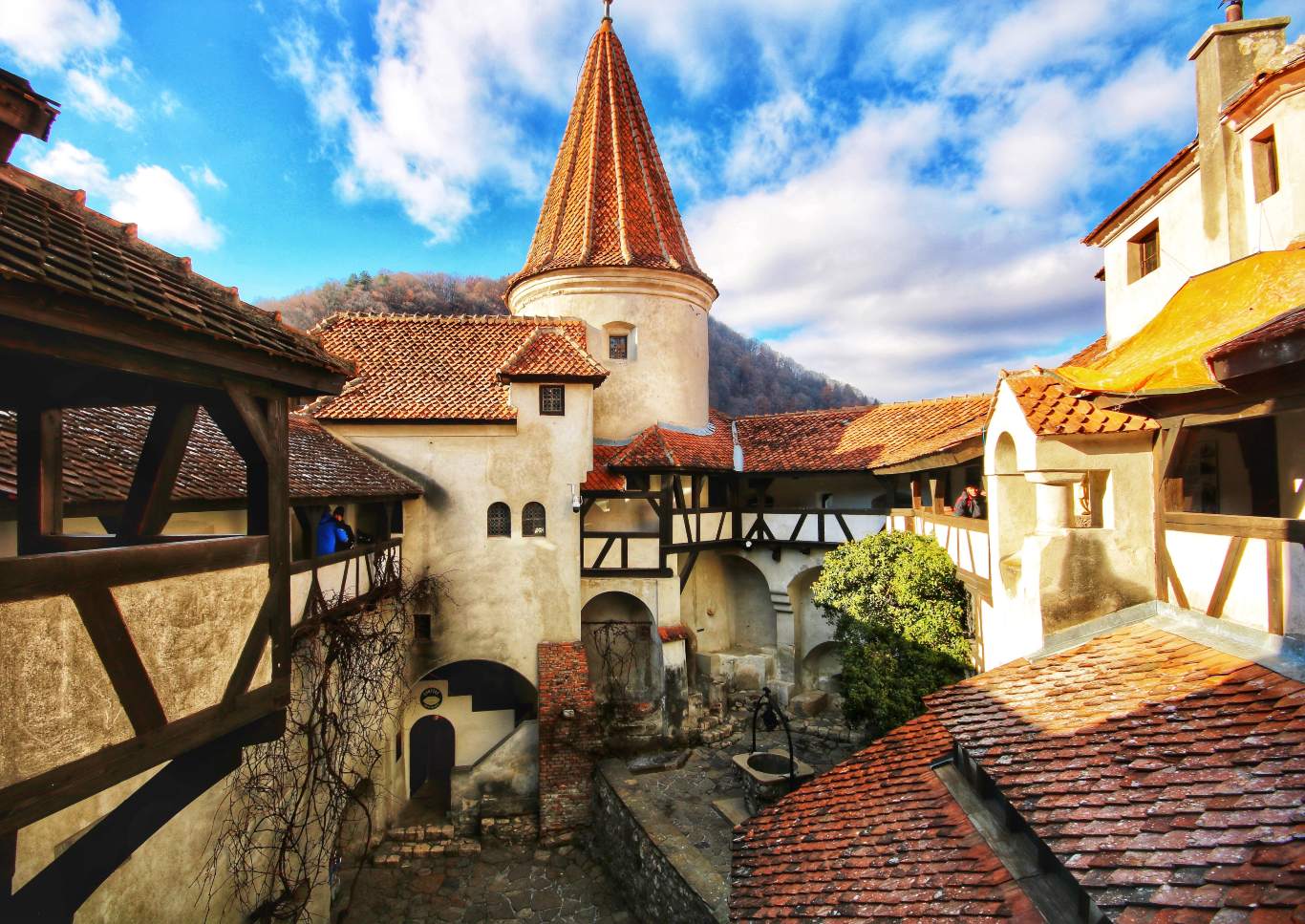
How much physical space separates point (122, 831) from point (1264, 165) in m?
9.69

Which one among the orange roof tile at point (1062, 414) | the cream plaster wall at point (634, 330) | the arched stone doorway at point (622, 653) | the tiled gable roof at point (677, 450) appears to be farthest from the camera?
the cream plaster wall at point (634, 330)

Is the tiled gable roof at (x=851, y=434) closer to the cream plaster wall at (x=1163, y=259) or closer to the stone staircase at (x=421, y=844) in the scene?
the cream plaster wall at (x=1163, y=259)

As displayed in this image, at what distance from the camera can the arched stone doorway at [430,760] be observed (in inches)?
533

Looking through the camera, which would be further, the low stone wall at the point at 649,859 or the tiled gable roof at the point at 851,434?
the tiled gable roof at the point at 851,434

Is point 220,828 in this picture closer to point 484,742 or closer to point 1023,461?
point 484,742

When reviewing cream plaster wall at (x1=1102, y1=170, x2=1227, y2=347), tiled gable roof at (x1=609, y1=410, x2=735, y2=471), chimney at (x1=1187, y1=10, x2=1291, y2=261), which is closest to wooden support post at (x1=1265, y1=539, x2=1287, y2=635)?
chimney at (x1=1187, y1=10, x2=1291, y2=261)

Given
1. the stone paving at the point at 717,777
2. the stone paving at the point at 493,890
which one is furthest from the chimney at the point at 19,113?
the stone paving at the point at 493,890

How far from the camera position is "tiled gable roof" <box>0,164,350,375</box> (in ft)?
8.18

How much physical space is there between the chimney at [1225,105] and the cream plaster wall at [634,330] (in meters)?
9.33

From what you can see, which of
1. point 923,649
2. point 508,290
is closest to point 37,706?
point 923,649

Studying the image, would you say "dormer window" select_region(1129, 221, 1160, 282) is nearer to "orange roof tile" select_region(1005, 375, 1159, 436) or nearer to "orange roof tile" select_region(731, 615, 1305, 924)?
"orange roof tile" select_region(1005, 375, 1159, 436)

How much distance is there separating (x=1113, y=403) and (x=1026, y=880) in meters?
3.44

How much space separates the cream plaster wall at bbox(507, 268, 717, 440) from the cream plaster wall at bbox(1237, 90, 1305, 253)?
9.86m

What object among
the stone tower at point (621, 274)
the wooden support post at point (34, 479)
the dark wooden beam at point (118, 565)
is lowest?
the dark wooden beam at point (118, 565)
